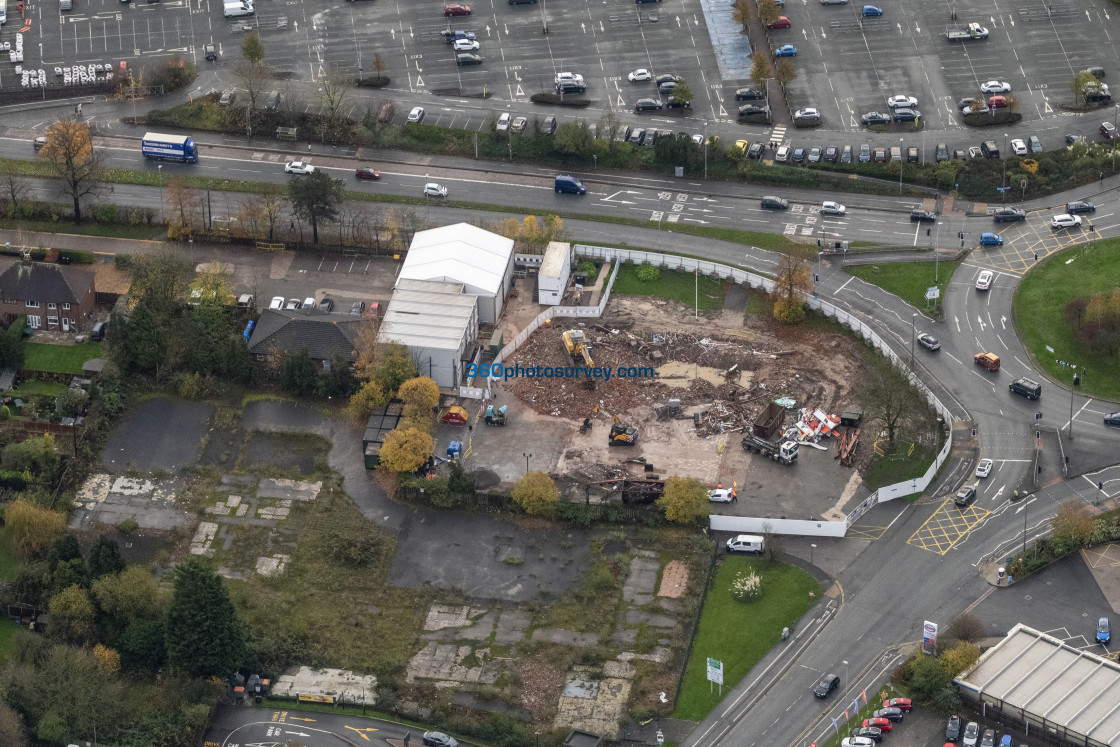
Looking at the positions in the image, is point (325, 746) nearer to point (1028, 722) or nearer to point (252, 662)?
point (252, 662)

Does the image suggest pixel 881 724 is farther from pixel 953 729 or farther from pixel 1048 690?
pixel 1048 690

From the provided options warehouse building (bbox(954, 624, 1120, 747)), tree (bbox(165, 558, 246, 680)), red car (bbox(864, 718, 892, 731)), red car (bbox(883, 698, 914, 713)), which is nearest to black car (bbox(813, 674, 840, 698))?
red car (bbox(864, 718, 892, 731))

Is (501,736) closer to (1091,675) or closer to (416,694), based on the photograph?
(416,694)

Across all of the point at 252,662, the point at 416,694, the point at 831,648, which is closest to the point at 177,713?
the point at 252,662

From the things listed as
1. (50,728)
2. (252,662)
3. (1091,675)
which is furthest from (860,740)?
(50,728)

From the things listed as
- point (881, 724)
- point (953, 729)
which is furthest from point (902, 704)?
point (953, 729)

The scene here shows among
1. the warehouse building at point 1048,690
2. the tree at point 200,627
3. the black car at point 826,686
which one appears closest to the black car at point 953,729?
the warehouse building at point 1048,690

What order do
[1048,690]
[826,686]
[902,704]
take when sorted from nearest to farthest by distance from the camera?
1. [1048,690]
2. [902,704]
3. [826,686]

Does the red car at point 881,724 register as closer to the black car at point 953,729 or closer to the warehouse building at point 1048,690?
the black car at point 953,729
